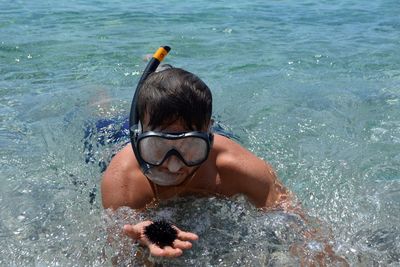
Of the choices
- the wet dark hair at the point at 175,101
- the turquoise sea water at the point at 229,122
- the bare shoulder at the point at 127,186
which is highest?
the wet dark hair at the point at 175,101

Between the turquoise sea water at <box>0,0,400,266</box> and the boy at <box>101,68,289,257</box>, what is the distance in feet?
0.40

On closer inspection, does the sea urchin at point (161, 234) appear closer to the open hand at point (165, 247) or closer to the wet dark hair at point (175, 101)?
the open hand at point (165, 247)

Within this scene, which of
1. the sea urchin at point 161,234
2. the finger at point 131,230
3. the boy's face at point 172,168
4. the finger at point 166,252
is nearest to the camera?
the finger at point 166,252

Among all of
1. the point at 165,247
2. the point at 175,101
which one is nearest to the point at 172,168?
the point at 175,101

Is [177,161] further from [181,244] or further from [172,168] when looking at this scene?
[181,244]

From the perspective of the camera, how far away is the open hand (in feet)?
7.54

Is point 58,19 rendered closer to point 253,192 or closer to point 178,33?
point 178,33

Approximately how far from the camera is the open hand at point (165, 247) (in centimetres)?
230

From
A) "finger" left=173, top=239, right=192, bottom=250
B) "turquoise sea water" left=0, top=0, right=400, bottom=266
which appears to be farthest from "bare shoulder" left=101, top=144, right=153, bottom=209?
"finger" left=173, top=239, right=192, bottom=250

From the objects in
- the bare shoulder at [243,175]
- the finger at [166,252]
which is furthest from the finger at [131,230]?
the bare shoulder at [243,175]

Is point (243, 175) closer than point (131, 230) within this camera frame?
No

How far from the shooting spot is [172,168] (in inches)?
104

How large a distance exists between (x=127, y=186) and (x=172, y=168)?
0.50m

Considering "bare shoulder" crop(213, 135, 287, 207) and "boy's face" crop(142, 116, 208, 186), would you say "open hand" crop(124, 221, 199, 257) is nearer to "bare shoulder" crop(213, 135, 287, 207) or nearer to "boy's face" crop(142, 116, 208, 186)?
"boy's face" crop(142, 116, 208, 186)
